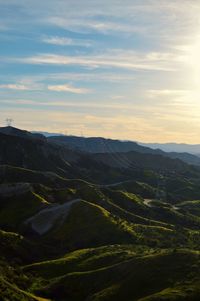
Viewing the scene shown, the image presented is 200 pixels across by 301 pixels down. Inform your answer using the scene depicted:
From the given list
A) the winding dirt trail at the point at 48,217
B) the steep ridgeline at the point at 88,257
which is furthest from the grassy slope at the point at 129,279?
the winding dirt trail at the point at 48,217

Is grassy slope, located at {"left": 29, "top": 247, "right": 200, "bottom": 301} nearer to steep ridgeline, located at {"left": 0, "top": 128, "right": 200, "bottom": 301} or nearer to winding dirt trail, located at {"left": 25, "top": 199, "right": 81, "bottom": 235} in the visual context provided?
steep ridgeline, located at {"left": 0, "top": 128, "right": 200, "bottom": 301}

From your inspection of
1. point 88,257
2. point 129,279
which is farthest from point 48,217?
point 129,279

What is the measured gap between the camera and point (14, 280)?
111500mm

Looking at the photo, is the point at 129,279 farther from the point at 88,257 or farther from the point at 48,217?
the point at 48,217

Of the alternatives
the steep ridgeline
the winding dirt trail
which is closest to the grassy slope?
the steep ridgeline

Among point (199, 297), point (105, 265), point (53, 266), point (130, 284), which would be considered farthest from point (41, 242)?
point (199, 297)

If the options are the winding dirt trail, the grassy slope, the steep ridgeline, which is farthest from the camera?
the winding dirt trail

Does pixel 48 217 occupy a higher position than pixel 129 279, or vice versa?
pixel 48 217

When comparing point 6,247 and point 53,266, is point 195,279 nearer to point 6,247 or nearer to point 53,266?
point 53,266

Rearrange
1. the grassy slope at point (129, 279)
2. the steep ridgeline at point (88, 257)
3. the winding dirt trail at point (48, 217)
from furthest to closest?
the winding dirt trail at point (48, 217)
the steep ridgeline at point (88, 257)
the grassy slope at point (129, 279)

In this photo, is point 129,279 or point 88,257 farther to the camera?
point 88,257

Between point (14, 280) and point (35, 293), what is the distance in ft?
22.7

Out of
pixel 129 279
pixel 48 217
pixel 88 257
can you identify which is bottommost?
pixel 88 257

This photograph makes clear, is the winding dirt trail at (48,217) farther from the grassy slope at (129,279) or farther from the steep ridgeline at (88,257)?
the grassy slope at (129,279)
